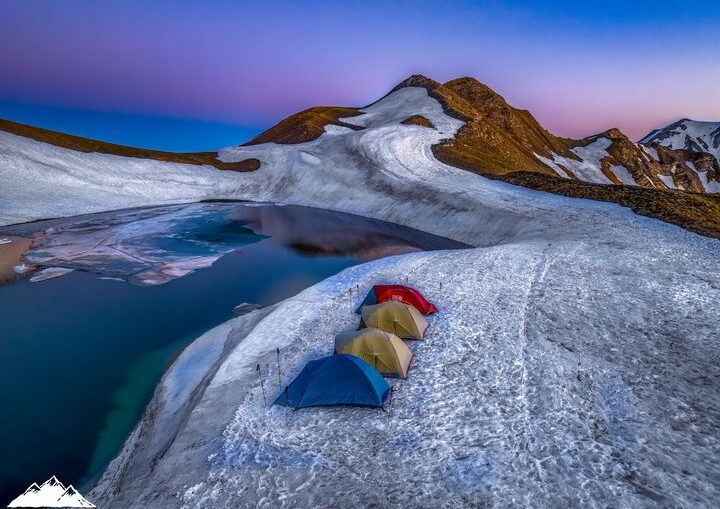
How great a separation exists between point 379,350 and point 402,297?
5.34m

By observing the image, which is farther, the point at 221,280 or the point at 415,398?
the point at 221,280

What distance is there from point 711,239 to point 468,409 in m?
25.4

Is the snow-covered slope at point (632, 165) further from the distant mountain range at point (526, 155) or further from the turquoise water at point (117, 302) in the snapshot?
the turquoise water at point (117, 302)

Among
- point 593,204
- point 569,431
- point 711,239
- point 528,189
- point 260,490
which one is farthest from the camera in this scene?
point 528,189

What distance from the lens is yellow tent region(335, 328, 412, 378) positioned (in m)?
14.0

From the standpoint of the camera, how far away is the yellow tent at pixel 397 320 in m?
16.5

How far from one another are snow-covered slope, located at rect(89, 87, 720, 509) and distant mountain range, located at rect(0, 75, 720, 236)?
1350 centimetres

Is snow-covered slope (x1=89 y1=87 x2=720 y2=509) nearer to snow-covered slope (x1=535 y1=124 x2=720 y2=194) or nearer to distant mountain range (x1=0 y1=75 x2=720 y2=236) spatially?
distant mountain range (x1=0 y1=75 x2=720 y2=236)

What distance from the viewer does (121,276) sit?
3005 centimetres

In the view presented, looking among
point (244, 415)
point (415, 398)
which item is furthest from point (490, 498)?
point (244, 415)

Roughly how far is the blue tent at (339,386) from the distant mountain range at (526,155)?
28.9m

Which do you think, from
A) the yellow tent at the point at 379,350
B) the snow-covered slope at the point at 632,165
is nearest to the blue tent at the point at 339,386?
the yellow tent at the point at 379,350

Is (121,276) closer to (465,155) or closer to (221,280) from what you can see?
(221,280)
